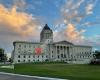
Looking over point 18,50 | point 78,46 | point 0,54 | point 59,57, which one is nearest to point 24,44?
point 18,50

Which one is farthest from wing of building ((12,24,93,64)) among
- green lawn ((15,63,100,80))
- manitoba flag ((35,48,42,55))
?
green lawn ((15,63,100,80))

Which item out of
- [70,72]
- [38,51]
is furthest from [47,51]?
[70,72]

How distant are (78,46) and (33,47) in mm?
43317

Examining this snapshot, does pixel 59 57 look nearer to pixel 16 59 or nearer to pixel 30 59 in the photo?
pixel 30 59

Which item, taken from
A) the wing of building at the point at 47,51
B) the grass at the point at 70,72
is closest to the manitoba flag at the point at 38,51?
the wing of building at the point at 47,51

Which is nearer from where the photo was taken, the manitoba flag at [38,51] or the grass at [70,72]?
the grass at [70,72]

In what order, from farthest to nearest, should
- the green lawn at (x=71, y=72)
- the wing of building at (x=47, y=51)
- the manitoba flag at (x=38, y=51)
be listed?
the manitoba flag at (x=38, y=51)
the wing of building at (x=47, y=51)
the green lawn at (x=71, y=72)

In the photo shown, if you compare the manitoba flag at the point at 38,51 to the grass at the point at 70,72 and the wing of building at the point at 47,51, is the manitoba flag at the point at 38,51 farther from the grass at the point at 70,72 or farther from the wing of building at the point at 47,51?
the grass at the point at 70,72

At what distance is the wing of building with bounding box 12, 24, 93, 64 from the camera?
149125 millimetres

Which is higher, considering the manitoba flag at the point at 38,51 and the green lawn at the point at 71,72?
the manitoba flag at the point at 38,51

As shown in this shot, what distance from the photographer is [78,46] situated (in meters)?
174

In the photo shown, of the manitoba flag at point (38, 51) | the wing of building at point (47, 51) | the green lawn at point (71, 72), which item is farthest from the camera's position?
the manitoba flag at point (38, 51)

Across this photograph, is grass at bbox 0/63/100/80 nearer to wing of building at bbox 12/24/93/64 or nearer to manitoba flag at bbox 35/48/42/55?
wing of building at bbox 12/24/93/64

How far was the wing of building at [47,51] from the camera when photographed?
14912 centimetres
